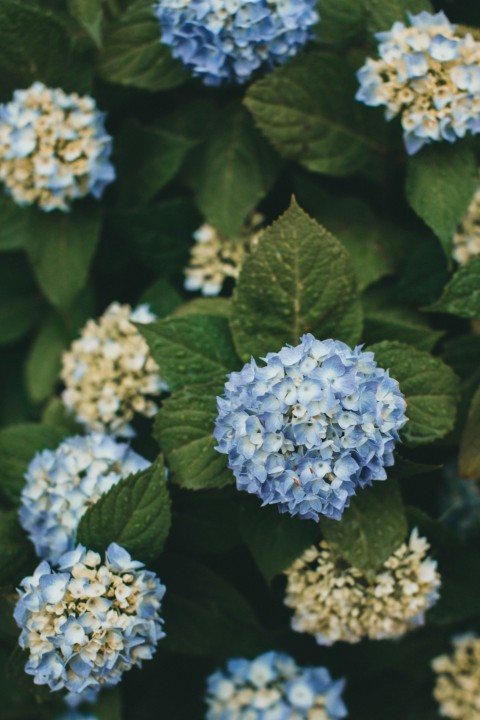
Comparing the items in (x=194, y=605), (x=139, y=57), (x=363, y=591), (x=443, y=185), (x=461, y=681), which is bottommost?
(x=461, y=681)

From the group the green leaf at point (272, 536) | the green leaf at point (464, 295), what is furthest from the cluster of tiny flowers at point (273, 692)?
the green leaf at point (464, 295)

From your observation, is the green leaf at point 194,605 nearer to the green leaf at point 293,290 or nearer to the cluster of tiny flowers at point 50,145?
the green leaf at point 293,290

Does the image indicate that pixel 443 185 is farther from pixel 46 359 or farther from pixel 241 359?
pixel 46 359

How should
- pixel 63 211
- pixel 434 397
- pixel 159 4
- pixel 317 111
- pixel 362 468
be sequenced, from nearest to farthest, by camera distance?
pixel 362 468, pixel 434 397, pixel 159 4, pixel 317 111, pixel 63 211

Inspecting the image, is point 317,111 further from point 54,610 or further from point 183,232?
point 54,610

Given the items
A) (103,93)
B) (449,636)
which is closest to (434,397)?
(449,636)

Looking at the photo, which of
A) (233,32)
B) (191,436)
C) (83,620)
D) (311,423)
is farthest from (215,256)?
(83,620)
